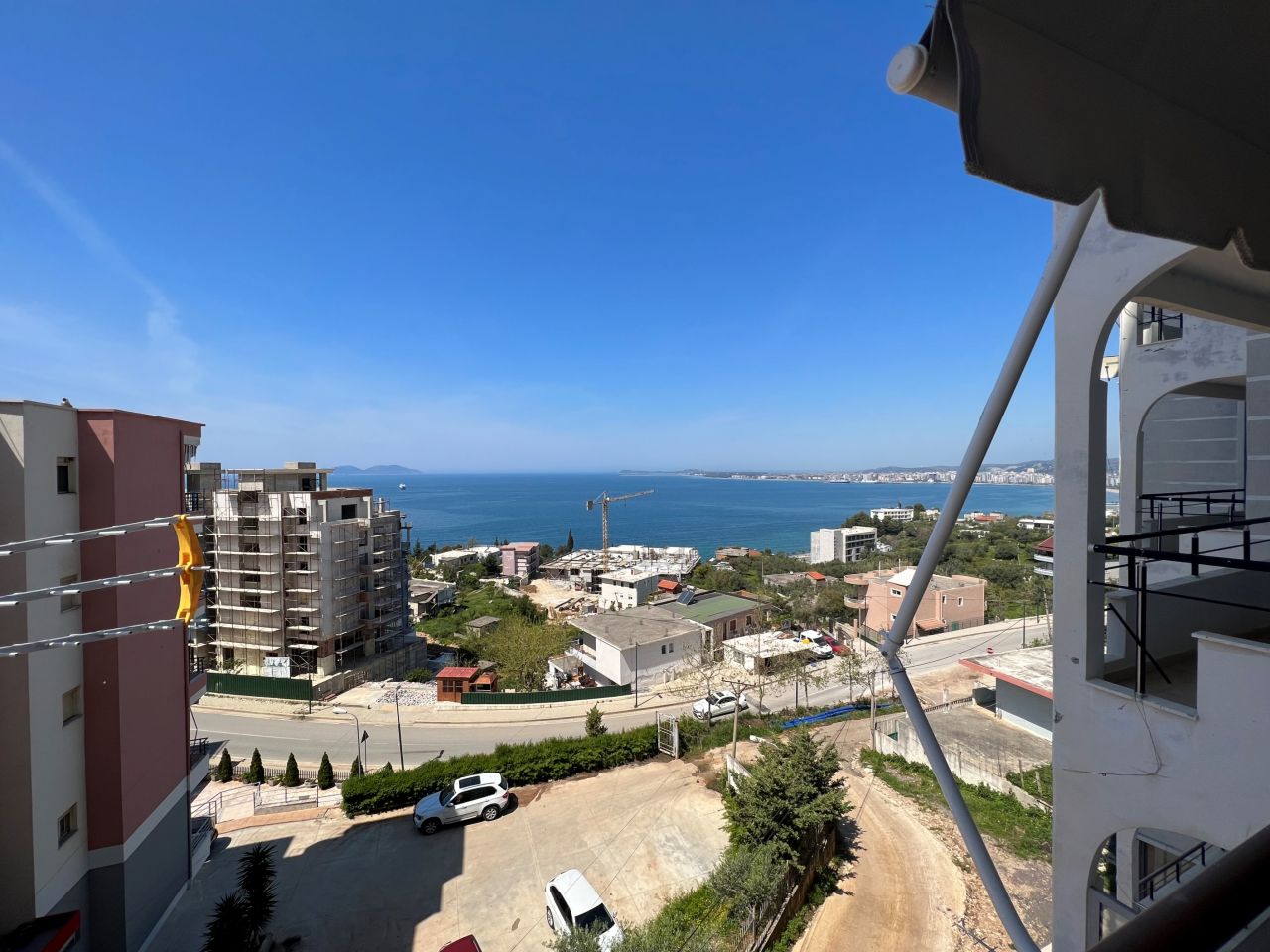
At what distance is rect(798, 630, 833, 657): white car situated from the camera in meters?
22.2

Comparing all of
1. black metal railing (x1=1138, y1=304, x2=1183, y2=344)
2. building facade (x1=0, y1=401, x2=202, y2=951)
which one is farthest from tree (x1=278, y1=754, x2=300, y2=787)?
black metal railing (x1=1138, y1=304, x2=1183, y2=344)

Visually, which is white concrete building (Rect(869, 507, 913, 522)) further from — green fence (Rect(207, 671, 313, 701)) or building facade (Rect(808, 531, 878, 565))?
green fence (Rect(207, 671, 313, 701))

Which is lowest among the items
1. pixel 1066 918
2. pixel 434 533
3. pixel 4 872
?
pixel 434 533

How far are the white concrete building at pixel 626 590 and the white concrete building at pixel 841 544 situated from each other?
2737cm

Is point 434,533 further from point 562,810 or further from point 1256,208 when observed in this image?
point 1256,208

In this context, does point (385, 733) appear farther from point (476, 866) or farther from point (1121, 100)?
point (1121, 100)

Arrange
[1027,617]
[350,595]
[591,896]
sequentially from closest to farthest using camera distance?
[591,896]
[350,595]
[1027,617]

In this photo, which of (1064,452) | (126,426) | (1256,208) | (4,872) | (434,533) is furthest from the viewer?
(434,533)

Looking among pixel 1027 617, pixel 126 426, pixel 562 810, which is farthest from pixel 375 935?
pixel 1027 617

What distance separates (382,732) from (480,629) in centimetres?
1238

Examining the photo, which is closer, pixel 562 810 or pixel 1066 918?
pixel 1066 918

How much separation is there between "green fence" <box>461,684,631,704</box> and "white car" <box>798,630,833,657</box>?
8.48 metres

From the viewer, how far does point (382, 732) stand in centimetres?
1602

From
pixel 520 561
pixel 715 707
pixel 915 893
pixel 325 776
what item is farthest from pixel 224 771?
pixel 520 561
